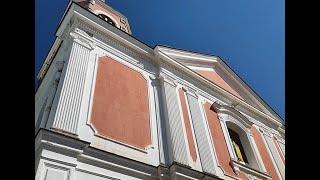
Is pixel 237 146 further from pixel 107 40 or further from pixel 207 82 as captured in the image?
pixel 107 40

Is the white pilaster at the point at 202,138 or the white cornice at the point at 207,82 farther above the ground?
the white cornice at the point at 207,82

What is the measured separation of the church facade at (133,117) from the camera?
694cm

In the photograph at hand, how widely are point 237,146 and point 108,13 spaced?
11.2 m

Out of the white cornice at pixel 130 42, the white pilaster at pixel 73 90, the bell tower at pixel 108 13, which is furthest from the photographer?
the bell tower at pixel 108 13

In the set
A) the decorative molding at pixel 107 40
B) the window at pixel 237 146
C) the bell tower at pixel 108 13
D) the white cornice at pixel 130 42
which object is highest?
the bell tower at pixel 108 13

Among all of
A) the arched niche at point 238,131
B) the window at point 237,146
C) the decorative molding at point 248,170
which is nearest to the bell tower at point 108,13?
the arched niche at point 238,131

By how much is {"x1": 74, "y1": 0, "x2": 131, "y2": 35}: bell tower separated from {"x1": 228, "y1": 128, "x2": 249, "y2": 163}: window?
8623mm

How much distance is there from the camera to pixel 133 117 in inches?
345

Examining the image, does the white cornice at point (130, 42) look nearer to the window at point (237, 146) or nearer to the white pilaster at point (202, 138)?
the white pilaster at point (202, 138)

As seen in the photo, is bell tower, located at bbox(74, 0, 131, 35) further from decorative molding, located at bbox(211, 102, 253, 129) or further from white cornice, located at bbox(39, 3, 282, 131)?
decorative molding, located at bbox(211, 102, 253, 129)

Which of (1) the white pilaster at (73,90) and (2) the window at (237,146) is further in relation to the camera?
(2) the window at (237,146)

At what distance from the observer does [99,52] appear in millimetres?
9742

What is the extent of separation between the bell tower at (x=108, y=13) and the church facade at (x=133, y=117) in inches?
261
